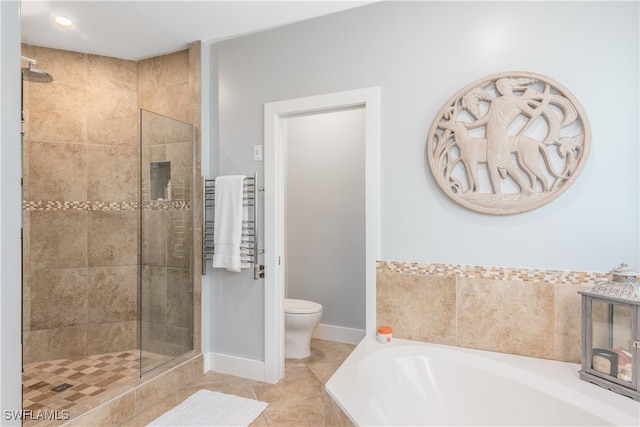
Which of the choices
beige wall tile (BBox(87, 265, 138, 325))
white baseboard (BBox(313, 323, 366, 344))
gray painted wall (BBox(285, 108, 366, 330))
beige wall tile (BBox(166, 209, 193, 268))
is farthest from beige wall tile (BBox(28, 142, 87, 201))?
Result: white baseboard (BBox(313, 323, 366, 344))

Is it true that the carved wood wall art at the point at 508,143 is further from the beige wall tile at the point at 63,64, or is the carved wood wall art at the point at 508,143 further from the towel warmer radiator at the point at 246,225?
the beige wall tile at the point at 63,64

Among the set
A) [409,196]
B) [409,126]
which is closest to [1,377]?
[409,196]

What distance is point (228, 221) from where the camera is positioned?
8.56 ft

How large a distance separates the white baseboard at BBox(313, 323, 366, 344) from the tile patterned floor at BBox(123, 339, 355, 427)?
0.90ft

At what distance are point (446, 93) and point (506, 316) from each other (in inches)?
50.9

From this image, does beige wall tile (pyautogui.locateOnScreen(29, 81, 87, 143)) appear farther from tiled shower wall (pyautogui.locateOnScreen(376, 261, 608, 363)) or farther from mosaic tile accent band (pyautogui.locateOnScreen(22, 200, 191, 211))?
tiled shower wall (pyautogui.locateOnScreen(376, 261, 608, 363))

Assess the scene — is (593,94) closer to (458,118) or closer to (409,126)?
(458,118)

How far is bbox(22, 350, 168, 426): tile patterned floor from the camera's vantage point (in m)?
2.05

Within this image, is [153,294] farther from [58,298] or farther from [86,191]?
[86,191]

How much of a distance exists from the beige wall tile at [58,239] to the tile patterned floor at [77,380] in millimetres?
775

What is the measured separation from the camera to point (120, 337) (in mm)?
3117

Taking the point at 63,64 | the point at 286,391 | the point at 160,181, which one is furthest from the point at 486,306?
the point at 63,64

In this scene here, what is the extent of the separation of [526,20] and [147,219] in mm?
2484

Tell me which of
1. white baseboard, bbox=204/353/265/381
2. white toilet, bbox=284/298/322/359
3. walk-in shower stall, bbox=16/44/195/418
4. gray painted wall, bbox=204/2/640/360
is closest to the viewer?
gray painted wall, bbox=204/2/640/360
